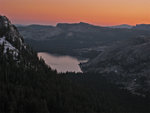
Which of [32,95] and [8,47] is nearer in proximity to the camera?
[32,95]

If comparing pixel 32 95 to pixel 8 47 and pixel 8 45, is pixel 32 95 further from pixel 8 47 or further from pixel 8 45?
pixel 8 45

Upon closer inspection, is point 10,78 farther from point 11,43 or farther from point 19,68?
point 11,43

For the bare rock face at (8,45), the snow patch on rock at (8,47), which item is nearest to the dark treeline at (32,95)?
the bare rock face at (8,45)

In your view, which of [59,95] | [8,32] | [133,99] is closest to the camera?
[59,95]

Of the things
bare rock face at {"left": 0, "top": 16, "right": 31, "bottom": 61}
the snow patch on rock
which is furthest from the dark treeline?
the snow patch on rock

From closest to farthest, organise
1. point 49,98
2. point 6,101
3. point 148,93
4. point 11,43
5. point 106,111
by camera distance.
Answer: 1. point 6,101
2. point 49,98
3. point 106,111
4. point 11,43
5. point 148,93

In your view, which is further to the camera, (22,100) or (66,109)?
(66,109)

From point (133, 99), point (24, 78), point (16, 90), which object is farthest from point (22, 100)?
point (133, 99)

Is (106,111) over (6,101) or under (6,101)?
under

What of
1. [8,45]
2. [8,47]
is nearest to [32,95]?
[8,47]

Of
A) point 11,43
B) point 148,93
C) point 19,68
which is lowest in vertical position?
point 148,93
